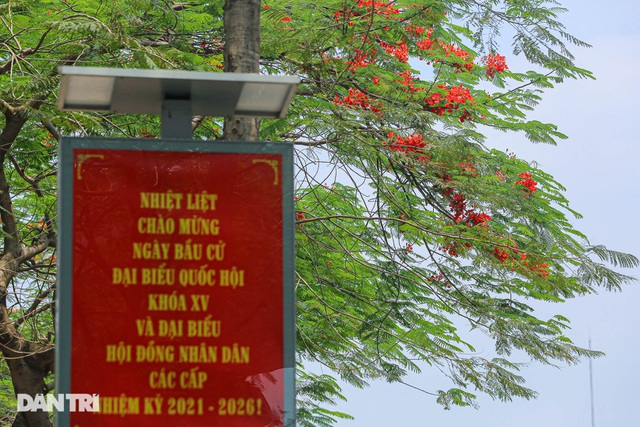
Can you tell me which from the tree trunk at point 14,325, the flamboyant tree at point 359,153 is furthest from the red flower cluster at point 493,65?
the tree trunk at point 14,325

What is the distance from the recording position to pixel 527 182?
13.5 m

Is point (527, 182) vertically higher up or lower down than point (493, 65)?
lower down

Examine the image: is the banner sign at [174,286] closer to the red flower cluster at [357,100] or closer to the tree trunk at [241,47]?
the tree trunk at [241,47]

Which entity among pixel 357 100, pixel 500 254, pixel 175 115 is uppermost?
pixel 357 100

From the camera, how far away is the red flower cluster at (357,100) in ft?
35.8

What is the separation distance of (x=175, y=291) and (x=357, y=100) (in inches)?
248

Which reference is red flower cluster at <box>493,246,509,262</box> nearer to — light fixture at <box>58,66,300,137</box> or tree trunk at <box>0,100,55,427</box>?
tree trunk at <box>0,100,55,427</box>

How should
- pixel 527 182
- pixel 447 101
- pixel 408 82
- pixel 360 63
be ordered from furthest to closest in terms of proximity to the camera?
pixel 527 182
pixel 408 82
pixel 447 101
pixel 360 63

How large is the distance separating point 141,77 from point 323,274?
7.72 meters

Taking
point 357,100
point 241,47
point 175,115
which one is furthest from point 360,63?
point 175,115

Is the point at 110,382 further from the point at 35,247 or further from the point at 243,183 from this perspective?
the point at 35,247

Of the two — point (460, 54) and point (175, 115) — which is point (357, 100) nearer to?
point (460, 54)

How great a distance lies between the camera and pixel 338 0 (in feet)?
36.2

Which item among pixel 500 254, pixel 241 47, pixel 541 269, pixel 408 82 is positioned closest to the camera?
pixel 241 47
